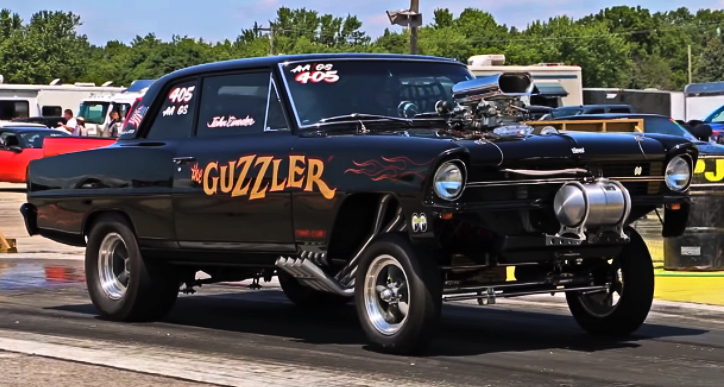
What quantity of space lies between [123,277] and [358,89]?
2452 mm

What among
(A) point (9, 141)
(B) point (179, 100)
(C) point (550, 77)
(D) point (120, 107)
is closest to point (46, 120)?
(D) point (120, 107)

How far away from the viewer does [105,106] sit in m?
36.8

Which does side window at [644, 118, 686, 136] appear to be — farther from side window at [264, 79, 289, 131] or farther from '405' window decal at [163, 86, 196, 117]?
side window at [264, 79, 289, 131]

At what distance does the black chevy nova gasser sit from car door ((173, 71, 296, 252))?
1 cm

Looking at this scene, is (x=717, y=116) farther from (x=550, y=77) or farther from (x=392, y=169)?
(x=392, y=169)

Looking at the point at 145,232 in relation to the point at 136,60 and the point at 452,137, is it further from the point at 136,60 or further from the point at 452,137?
the point at 136,60

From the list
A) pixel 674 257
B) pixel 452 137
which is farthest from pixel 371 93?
pixel 674 257

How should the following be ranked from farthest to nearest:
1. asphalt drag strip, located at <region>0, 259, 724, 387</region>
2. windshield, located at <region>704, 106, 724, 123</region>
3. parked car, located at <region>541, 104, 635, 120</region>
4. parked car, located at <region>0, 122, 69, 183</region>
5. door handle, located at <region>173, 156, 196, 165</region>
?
parked car, located at <region>541, 104, 635, 120</region> → windshield, located at <region>704, 106, 724, 123</region> → parked car, located at <region>0, 122, 69, 183</region> → door handle, located at <region>173, 156, 196, 165</region> → asphalt drag strip, located at <region>0, 259, 724, 387</region>

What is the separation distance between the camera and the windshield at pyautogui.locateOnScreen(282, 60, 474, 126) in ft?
26.4

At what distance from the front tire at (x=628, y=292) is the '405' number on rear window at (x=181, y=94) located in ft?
10.3

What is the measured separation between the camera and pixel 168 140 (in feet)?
29.3

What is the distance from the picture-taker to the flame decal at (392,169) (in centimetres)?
681

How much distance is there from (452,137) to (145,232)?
2.72 m

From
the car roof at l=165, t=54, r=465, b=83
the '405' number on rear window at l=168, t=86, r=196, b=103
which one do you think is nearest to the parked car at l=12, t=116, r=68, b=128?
the '405' number on rear window at l=168, t=86, r=196, b=103
